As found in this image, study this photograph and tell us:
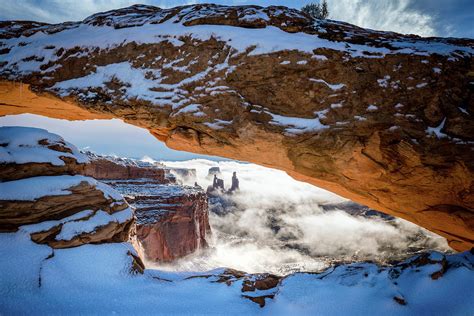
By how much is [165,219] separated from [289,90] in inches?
1075

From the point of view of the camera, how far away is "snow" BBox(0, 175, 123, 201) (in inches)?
203

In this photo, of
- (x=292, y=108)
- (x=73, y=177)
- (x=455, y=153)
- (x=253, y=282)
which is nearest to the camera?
(x=253, y=282)

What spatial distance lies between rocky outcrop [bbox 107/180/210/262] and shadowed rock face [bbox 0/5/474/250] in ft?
69.1

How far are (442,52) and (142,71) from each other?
8448 mm

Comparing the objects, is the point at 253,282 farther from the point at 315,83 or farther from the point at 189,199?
the point at 189,199

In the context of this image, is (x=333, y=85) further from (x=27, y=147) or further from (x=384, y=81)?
(x=27, y=147)

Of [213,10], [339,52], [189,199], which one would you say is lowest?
[189,199]

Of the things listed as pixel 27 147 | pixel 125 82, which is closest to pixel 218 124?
pixel 125 82

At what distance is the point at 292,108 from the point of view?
6602 millimetres

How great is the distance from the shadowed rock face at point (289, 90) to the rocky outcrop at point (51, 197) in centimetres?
197

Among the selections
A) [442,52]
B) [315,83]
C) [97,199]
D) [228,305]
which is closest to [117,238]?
[97,199]

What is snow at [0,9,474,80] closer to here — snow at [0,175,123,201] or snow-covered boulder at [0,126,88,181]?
snow-covered boulder at [0,126,88,181]

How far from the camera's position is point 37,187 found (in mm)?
5473

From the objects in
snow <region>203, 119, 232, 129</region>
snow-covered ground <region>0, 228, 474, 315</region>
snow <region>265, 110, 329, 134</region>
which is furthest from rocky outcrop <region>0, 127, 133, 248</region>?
snow <region>265, 110, 329, 134</region>
